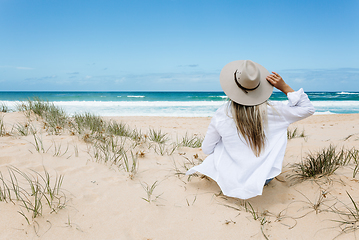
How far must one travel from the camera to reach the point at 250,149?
2.20m

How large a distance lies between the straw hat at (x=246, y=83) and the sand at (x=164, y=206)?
1035 millimetres

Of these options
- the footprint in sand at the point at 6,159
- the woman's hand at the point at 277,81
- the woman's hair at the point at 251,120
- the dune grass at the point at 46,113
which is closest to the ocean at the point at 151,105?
the dune grass at the point at 46,113

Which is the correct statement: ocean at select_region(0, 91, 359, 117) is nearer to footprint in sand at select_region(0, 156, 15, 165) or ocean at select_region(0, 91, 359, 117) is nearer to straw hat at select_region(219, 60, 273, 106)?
footprint in sand at select_region(0, 156, 15, 165)

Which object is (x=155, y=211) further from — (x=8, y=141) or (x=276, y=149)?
(x=8, y=141)

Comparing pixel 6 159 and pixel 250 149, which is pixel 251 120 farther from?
pixel 6 159

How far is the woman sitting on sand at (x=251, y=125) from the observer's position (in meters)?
2.06

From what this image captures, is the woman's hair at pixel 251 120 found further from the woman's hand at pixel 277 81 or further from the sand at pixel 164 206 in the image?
the sand at pixel 164 206

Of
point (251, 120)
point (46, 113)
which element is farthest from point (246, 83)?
point (46, 113)

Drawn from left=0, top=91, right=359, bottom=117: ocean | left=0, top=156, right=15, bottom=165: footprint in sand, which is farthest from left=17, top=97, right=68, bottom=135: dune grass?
left=0, top=156, right=15, bottom=165: footprint in sand

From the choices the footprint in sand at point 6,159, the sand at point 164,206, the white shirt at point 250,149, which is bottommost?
the sand at point 164,206

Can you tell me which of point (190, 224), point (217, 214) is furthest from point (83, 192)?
point (217, 214)

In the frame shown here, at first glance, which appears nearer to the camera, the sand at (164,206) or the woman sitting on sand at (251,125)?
the sand at (164,206)

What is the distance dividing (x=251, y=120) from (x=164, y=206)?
1.18 meters

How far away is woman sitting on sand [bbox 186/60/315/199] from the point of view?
2064 millimetres
